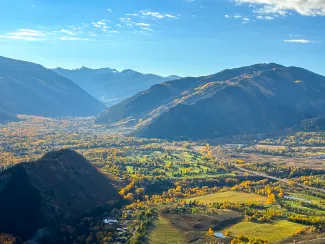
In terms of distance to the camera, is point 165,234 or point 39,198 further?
point 39,198

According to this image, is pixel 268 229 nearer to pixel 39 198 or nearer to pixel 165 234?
pixel 165 234

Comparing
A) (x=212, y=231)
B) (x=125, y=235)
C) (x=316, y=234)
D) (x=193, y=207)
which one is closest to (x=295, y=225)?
(x=316, y=234)

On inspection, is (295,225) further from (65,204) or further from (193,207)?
(65,204)

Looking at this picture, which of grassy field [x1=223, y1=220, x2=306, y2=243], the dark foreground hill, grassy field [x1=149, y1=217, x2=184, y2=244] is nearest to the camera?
grassy field [x1=149, y1=217, x2=184, y2=244]

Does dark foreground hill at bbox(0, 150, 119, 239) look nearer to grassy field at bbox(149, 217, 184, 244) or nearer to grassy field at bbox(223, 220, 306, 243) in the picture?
grassy field at bbox(149, 217, 184, 244)

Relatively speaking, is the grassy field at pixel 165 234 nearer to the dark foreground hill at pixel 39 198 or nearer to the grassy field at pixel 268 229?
the grassy field at pixel 268 229

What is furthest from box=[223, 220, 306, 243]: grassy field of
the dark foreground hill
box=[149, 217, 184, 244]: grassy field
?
the dark foreground hill

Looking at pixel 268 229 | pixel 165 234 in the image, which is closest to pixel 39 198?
pixel 165 234
